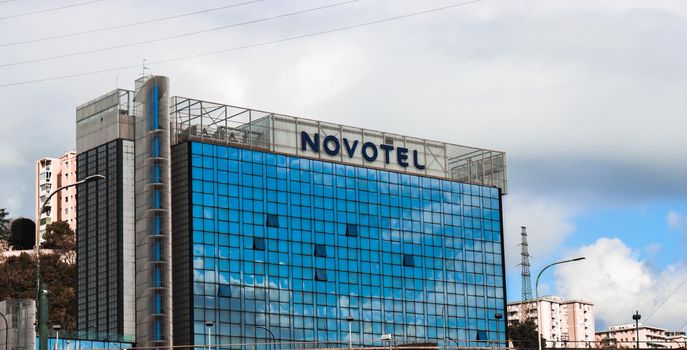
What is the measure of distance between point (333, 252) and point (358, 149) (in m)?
14.3

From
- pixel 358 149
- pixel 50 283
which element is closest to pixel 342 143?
pixel 358 149

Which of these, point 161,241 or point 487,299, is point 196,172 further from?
point 487,299

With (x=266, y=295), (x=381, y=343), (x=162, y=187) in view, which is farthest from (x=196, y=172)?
(x=381, y=343)

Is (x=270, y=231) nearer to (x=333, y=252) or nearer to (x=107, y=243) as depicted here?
(x=333, y=252)

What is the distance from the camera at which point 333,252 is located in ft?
484

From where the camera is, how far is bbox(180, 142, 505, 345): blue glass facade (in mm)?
136625

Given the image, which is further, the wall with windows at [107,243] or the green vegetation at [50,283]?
the green vegetation at [50,283]

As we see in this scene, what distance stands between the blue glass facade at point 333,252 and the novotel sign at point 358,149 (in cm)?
181

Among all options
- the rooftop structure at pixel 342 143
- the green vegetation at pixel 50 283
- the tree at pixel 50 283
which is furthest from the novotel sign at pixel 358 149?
the tree at pixel 50 283

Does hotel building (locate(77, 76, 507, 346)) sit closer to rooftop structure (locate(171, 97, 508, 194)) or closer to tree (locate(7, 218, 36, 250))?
rooftop structure (locate(171, 97, 508, 194))

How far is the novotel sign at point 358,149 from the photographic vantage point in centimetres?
14962

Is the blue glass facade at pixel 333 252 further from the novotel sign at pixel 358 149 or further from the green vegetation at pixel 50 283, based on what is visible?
the green vegetation at pixel 50 283

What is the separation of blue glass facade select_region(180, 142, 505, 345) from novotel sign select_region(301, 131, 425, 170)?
181 cm

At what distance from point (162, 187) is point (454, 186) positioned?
43.6 m
